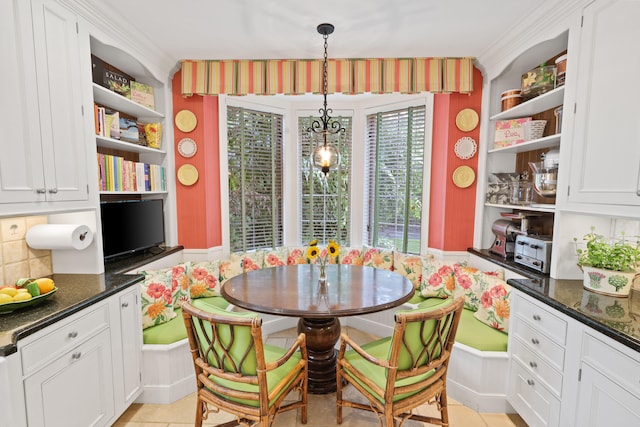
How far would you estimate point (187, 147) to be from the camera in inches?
119

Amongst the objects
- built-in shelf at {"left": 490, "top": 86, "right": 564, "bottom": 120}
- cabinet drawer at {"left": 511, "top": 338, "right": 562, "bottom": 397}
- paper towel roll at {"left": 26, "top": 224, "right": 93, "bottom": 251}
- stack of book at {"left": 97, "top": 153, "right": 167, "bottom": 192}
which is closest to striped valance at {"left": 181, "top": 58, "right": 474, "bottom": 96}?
built-in shelf at {"left": 490, "top": 86, "right": 564, "bottom": 120}

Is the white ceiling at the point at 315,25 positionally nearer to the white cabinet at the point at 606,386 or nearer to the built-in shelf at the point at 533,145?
the built-in shelf at the point at 533,145

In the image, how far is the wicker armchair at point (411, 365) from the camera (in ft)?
4.75

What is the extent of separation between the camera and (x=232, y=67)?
111 inches

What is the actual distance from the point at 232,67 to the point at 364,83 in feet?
4.08

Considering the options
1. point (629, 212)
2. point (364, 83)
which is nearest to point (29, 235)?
point (364, 83)

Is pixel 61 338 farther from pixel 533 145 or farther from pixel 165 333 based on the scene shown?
pixel 533 145

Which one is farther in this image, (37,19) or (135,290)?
(135,290)

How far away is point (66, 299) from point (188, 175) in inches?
64.4

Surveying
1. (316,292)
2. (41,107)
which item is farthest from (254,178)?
(41,107)

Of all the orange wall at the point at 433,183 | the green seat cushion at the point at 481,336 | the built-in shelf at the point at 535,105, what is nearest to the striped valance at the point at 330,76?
the orange wall at the point at 433,183

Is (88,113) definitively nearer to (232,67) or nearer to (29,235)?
(29,235)

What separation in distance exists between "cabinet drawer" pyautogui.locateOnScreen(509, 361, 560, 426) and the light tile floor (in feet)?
0.67

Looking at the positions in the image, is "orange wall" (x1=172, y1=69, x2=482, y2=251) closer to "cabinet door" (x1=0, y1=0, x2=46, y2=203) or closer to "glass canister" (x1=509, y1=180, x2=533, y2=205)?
"glass canister" (x1=509, y1=180, x2=533, y2=205)
